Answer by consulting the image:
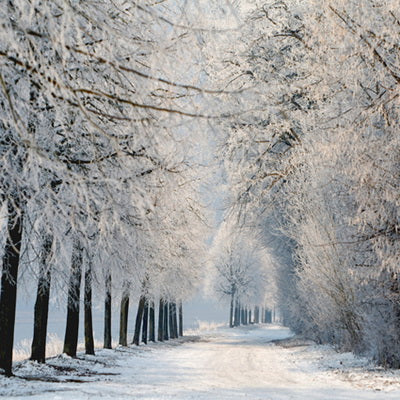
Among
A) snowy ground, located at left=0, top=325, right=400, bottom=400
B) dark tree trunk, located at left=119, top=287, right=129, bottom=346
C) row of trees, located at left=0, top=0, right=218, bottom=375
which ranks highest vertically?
row of trees, located at left=0, top=0, right=218, bottom=375

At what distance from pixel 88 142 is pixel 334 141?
4571 millimetres

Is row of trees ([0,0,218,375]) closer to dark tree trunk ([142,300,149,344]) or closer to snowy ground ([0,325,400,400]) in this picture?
snowy ground ([0,325,400,400])

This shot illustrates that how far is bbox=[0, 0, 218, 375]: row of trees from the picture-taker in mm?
4281

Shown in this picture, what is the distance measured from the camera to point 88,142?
7.46 metres

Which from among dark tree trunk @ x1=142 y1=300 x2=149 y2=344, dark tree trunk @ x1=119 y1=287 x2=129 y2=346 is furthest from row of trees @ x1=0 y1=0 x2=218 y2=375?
dark tree trunk @ x1=142 y1=300 x2=149 y2=344

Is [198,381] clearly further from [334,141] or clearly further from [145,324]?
[145,324]

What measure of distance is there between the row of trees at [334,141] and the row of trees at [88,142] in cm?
94

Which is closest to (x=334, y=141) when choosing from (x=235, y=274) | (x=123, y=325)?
(x=123, y=325)

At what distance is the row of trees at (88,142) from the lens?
428 cm

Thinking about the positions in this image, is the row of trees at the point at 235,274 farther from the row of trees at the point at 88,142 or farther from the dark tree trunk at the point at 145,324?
the row of trees at the point at 88,142

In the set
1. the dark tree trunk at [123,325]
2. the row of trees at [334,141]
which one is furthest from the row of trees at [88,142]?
the dark tree trunk at [123,325]

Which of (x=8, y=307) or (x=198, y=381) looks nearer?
(x=8, y=307)

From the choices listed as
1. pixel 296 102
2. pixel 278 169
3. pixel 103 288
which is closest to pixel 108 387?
pixel 103 288

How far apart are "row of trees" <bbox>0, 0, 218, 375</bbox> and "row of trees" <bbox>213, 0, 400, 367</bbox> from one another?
94cm
